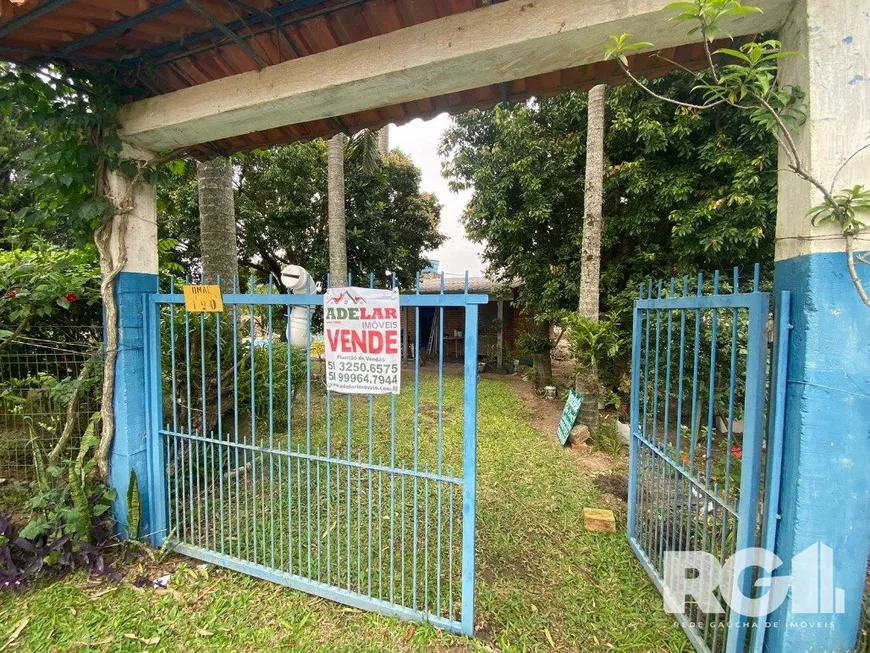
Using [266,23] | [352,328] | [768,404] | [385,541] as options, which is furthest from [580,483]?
[266,23]

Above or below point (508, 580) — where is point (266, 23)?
above

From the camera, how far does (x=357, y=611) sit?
2.27m

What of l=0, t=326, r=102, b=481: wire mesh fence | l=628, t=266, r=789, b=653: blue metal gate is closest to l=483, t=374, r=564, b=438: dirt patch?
l=628, t=266, r=789, b=653: blue metal gate

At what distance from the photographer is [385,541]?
290 cm

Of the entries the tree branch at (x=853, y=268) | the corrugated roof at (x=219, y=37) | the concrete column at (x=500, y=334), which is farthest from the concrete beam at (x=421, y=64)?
the concrete column at (x=500, y=334)

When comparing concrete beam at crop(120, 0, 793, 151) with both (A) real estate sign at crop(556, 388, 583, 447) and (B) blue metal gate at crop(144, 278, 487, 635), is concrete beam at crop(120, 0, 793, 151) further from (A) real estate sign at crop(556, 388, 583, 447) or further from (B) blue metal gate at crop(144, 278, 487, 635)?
(A) real estate sign at crop(556, 388, 583, 447)

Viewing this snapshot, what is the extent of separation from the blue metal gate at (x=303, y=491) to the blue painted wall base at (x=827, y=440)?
48.3 inches

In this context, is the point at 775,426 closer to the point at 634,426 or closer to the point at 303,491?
the point at 634,426

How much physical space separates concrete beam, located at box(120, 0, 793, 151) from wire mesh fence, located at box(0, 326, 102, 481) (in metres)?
1.73

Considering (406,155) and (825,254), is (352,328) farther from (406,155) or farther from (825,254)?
(406,155)

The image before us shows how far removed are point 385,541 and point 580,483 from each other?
82.3 inches

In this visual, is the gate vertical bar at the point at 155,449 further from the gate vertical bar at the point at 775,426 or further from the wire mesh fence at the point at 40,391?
the gate vertical bar at the point at 775,426

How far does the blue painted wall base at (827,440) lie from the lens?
4.67 ft

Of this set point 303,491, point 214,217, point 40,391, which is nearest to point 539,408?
point 303,491
